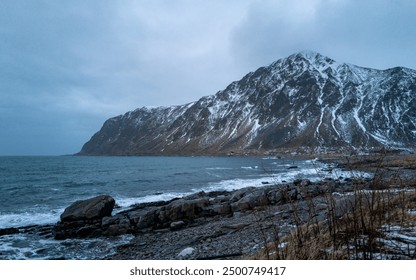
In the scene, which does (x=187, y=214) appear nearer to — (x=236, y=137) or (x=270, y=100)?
(x=236, y=137)

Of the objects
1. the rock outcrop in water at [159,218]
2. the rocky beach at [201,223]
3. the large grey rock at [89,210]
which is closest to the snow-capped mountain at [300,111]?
the rock outcrop in water at [159,218]

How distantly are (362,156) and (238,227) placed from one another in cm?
698

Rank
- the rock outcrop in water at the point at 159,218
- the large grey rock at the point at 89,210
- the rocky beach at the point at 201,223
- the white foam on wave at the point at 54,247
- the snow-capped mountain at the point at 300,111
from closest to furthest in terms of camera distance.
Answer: the rocky beach at the point at 201,223, the white foam on wave at the point at 54,247, the rock outcrop in water at the point at 159,218, the large grey rock at the point at 89,210, the snow-capped mountain at the point at 300,111

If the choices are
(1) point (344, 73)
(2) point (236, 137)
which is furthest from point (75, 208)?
(1) point (344, 73)

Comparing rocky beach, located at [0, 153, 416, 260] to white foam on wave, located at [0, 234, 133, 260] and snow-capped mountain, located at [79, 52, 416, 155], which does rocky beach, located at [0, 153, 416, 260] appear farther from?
snow-capped mountain, located at [79, 52, 416, 155]

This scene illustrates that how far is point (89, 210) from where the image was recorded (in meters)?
13.7

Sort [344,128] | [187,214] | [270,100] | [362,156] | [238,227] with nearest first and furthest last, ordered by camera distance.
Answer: [362,156]
[238,227]
[187,214]
[344,128]
[270,100]

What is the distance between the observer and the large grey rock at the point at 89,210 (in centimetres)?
1320

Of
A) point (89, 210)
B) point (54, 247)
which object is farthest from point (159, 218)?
point (54, 247)

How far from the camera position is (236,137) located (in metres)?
153

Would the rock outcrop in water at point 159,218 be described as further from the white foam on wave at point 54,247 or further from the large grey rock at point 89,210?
the white foam on wave at point 54,247

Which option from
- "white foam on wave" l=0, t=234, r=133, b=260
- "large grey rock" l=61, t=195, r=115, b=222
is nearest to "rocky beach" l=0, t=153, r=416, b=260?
"large grey rock" l=61, t=195, r=115, b=222
